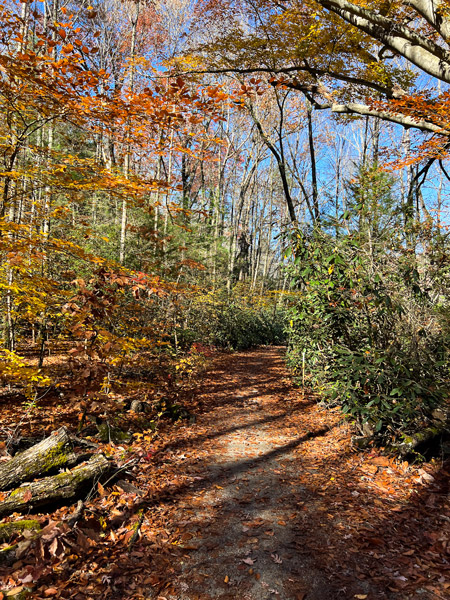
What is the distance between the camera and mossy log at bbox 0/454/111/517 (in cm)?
328

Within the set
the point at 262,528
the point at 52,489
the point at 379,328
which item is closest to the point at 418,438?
the point at 379,328

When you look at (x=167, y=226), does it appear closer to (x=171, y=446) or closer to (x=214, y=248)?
(x=214, y=248)

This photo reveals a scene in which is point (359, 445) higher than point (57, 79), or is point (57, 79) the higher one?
point (57, 79)

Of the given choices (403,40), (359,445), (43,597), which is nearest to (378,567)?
(359,445)

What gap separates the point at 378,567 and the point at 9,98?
20.4 ft

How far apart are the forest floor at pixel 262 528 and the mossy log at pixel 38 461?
60cm

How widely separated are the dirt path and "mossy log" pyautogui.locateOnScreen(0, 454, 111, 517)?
0.99m

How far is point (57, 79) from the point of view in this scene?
3.97 m

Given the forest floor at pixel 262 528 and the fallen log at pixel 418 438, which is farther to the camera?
the fallen log at pixel 418 438

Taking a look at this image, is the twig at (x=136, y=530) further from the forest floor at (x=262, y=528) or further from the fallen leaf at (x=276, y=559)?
the fallen leaf at (x=276, y=559)

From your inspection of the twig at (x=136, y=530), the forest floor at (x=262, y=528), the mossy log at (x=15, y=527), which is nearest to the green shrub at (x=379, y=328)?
the forest floor at (x=262, y=528)

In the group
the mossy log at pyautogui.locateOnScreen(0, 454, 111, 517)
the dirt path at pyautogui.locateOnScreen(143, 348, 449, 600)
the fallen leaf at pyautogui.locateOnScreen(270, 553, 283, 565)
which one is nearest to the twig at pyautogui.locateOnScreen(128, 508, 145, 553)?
the dirt path at pyautogui.locateOnScreen(143, 348, 449, 600)

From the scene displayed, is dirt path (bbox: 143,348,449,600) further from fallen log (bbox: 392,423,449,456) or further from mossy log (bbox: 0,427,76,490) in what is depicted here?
mossy log (bbox: 0,427,76,490)

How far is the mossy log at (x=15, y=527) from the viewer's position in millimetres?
2838
